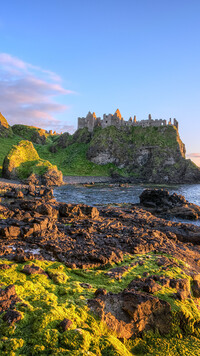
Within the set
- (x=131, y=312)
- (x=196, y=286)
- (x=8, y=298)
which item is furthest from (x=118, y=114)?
(x=8, y=298)

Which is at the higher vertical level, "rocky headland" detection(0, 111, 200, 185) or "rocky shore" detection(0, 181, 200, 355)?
"rocky headland" detection(0, 111, 200, 185)

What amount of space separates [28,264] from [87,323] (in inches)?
138

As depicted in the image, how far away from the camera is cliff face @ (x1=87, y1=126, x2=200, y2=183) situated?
10806 cm

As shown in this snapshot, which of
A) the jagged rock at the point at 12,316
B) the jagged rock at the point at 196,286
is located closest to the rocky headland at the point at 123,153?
the jagged rock at the point at 196,286

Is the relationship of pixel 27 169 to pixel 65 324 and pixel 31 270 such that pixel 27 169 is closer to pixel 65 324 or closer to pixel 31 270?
pixel 31 270

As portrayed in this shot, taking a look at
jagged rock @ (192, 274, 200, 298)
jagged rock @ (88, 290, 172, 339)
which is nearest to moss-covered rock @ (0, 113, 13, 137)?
jagged rock @ (192, 274, 200, 298)

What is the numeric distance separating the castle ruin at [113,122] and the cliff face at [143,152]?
2681 millimetres

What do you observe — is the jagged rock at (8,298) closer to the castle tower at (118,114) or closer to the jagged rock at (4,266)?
the jagged rock at (4,266)

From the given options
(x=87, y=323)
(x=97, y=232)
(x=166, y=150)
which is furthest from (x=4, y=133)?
(x=87, y=323)

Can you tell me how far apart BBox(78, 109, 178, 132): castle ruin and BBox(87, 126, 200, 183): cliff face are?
2.68m

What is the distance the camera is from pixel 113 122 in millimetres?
126812

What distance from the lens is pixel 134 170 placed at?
11762 cm

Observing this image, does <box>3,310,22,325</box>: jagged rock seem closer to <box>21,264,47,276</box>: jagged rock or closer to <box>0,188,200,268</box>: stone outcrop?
<box>21,264,47,276</box>: jagged rock

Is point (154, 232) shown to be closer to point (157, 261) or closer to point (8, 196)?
point (157, 261)
